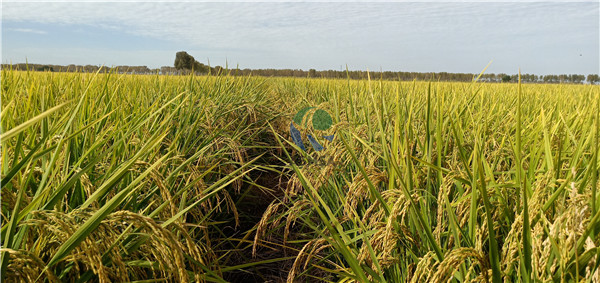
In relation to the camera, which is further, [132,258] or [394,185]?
[394,185]

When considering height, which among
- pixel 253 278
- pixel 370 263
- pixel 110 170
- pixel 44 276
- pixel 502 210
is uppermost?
pixel 110 170

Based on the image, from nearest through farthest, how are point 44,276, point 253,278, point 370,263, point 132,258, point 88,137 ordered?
point 44,276 < point 132,258 < point 370,263 < point 88,137 < point 253,278

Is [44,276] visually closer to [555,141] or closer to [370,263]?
[370,263]

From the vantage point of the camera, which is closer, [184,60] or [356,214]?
[356,214]

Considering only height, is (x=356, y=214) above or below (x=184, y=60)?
below

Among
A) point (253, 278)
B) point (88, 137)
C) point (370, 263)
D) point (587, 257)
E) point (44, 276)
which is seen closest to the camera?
point (587, 257)

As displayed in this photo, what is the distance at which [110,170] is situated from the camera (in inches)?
52.6

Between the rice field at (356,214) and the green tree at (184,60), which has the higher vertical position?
the green tree at (184,60)

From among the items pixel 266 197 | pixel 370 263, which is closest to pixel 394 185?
pixel 370 263

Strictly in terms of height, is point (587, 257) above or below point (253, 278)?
above

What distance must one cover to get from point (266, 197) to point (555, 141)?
2479 mm

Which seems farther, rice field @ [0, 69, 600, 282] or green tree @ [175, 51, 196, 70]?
green tree @ [175, 51, 196, 70]

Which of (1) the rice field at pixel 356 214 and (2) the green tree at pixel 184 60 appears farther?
(2) the green tree at pixel 184 60

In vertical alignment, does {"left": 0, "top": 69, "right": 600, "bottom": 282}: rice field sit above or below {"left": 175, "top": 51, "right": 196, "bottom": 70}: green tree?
below
